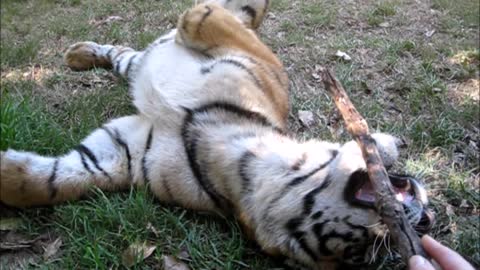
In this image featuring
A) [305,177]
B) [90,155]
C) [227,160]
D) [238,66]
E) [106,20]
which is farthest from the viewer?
[106,20]

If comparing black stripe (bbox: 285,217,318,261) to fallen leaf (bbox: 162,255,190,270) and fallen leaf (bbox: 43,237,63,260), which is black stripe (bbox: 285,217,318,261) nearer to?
fallen leaf (bbox: 162,255,190,270)

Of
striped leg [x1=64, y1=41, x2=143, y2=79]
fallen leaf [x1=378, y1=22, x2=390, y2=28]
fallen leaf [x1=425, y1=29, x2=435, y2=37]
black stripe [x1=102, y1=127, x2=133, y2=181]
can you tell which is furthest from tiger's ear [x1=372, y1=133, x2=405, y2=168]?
fallen leaf [x1=378, y1=22, x2=390, y2=28]

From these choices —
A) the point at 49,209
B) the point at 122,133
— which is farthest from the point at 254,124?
the point at 49,209

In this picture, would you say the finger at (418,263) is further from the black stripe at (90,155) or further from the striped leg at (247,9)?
the striped leg at (247,9)

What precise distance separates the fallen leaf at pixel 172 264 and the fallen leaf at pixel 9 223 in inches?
14.3

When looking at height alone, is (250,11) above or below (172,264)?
above

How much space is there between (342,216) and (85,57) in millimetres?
1161

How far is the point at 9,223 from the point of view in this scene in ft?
4.71

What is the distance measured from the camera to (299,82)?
2.16 m

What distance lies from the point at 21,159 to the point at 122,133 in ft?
0.90

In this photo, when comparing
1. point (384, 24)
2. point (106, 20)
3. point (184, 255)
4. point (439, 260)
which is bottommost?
→ point (184, 255)

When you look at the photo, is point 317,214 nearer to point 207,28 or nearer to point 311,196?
point 311,196

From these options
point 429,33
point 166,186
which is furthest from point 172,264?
point 429,33

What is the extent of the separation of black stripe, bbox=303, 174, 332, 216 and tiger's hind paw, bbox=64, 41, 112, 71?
104 cm
